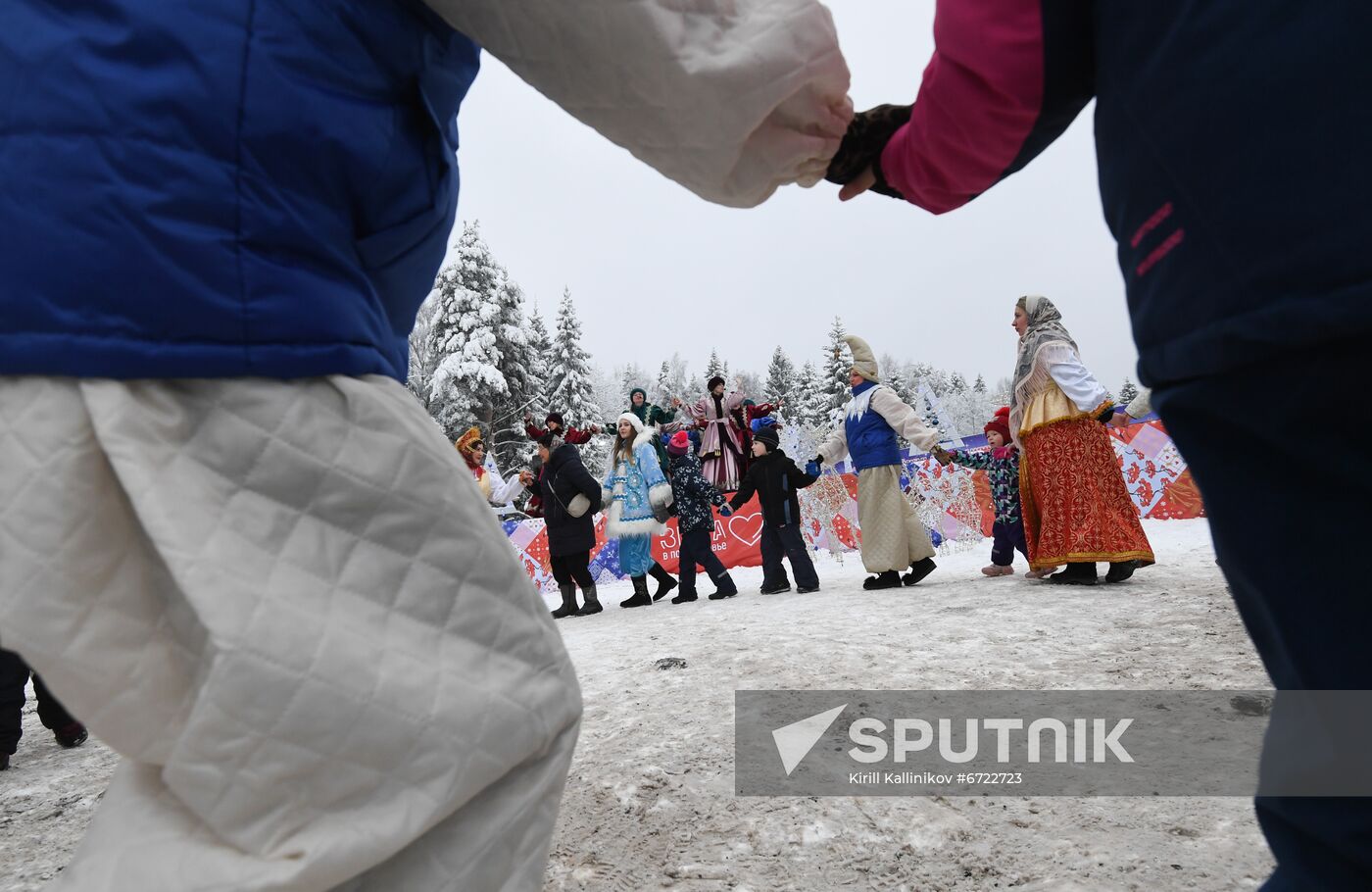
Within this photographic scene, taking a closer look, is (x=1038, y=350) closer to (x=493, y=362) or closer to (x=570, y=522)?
(x=570, y=522)

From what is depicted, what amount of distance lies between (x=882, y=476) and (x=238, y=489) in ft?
19.4

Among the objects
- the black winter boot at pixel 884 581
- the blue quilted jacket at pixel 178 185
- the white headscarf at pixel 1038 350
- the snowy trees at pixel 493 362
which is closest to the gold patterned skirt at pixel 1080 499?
the white headscarf at pixel 1038 350

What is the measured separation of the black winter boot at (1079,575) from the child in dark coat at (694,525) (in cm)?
289

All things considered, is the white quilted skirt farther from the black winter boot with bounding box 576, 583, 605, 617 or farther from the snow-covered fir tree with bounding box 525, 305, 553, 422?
the snow-covered fir tree with bounding box 525, 305, 553, 422

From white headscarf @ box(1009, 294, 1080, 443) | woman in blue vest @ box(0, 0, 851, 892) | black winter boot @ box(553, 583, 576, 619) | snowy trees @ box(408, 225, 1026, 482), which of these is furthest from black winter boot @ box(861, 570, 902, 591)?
snowy trees @ box(408, 225, 1026, 482)

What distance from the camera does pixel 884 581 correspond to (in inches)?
242

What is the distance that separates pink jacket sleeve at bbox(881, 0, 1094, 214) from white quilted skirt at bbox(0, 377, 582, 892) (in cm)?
79

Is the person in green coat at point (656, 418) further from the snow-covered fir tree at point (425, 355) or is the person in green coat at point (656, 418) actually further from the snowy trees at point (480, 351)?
the snow-covered fir tree at point (425, 355)

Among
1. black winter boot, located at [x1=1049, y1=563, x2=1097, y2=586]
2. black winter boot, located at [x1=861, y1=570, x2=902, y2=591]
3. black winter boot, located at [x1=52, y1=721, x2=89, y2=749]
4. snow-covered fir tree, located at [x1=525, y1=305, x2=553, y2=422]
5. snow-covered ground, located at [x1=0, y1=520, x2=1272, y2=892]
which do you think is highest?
snow-covered fir tree, located at [x1=525, y1=305, x2=553, y2=422]

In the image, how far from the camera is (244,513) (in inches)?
30.4

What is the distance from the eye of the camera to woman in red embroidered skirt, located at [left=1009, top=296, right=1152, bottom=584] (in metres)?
4.78

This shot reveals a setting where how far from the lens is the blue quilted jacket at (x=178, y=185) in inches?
29.0

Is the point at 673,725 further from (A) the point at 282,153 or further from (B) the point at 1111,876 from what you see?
(A) the point at 282,153

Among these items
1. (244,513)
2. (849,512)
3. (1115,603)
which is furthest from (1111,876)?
(849,512)
